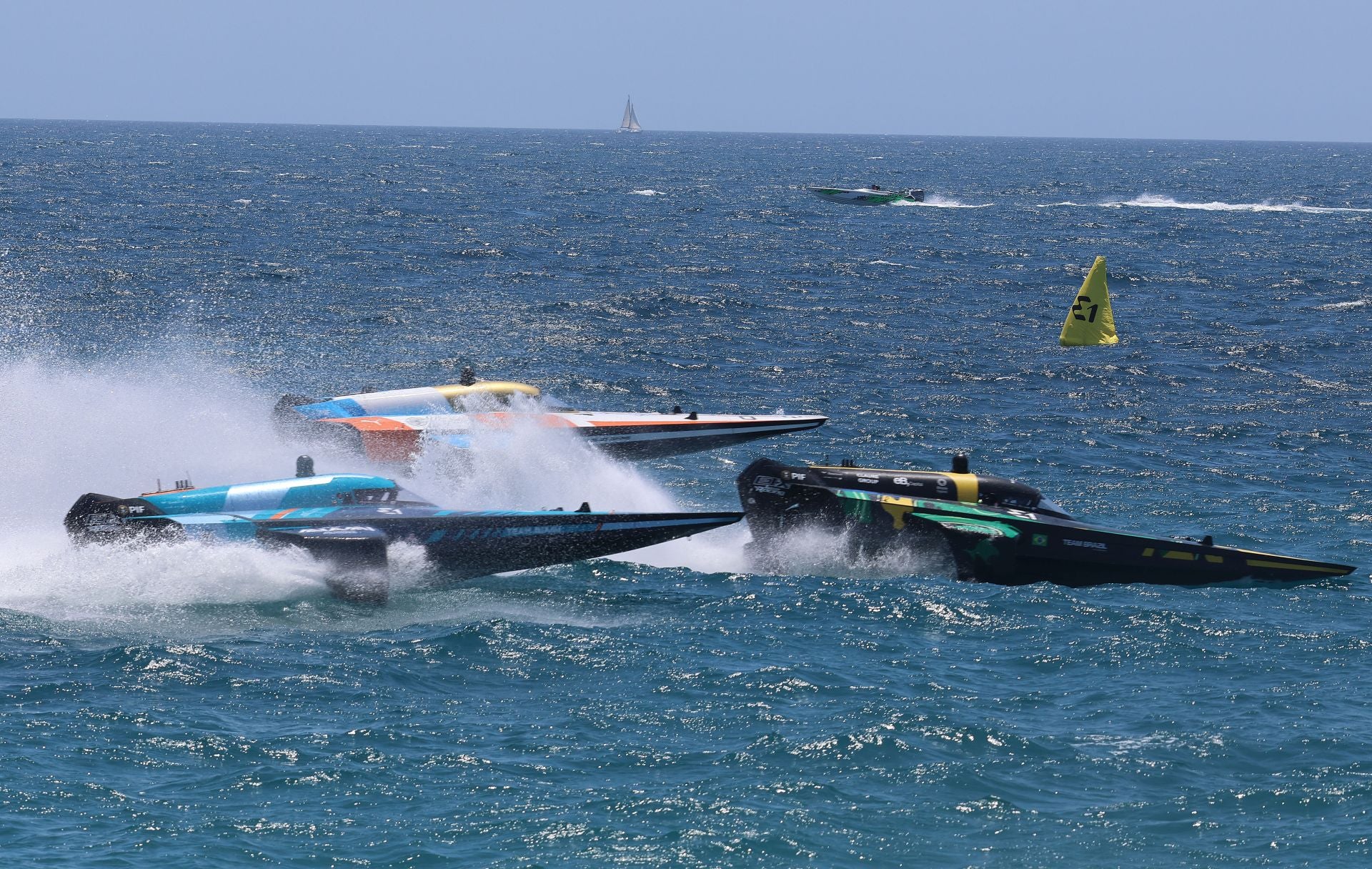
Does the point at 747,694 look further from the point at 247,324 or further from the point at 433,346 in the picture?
the point at 247,324

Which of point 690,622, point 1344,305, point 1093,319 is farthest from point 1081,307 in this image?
point 690,622

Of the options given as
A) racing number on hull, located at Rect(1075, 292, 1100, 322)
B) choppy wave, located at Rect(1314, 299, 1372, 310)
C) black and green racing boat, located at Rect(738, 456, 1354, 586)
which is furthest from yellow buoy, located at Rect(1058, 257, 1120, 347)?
black and green racing boat, located at Rect(738, 456, 1354, 586)

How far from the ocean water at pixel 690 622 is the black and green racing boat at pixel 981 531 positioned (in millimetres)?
405

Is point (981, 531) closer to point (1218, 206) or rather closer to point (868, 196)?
point (868, 196)

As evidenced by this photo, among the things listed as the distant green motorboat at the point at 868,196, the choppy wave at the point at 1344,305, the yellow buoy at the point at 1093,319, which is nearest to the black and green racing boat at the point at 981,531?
the yellow buoy at the point at 1093,319

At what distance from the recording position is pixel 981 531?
22078 mm

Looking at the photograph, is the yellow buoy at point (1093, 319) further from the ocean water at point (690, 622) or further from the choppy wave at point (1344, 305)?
the choppy wave at point (1344, 305)

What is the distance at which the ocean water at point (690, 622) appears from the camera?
13430 mm

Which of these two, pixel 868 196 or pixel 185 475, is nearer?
pixel 185 475

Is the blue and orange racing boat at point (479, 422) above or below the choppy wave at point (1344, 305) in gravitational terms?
below

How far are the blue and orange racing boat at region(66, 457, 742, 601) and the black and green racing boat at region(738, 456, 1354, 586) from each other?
4.62 ft

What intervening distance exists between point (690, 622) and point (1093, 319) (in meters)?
29.8

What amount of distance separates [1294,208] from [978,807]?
11132cm

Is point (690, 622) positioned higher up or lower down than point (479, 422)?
lower down
